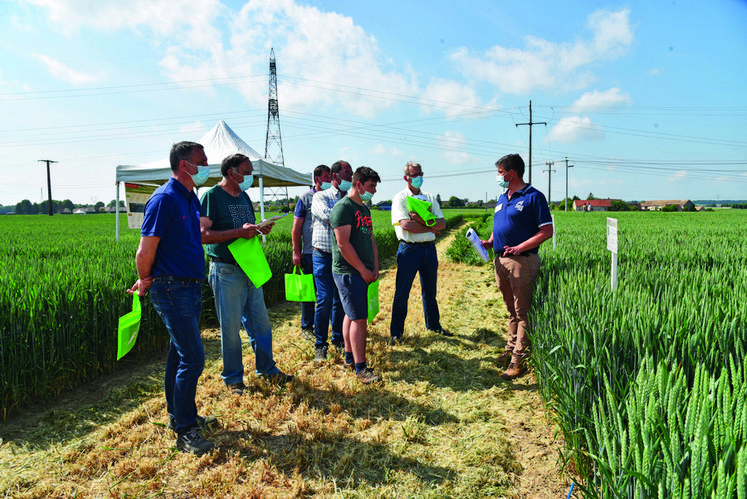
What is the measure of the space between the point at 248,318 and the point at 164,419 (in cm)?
100

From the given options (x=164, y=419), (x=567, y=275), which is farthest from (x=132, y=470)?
(x=567, y=275)

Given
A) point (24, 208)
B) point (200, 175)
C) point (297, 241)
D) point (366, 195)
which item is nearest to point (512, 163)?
point (366, 195)

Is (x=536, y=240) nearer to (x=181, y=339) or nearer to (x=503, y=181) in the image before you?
(x=503, y=181)

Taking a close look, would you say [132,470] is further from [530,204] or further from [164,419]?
[530,204]

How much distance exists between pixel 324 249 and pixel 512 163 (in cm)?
208

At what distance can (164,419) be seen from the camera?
315 centimetres

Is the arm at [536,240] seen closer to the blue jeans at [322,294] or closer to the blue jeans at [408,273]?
the blue jeans at [408,273]

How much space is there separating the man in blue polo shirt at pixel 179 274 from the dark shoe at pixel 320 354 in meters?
1.55

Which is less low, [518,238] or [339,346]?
[518,238]

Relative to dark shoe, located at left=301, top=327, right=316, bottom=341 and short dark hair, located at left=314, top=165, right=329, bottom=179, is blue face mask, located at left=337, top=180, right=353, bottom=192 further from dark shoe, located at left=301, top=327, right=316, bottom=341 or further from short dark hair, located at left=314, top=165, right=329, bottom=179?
dark shoe, located at left=301, top=327, right=316, bottom=341

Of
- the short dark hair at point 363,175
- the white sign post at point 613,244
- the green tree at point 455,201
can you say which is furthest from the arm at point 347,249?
the green tree at point 455,201

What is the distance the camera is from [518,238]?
3838 millimetres

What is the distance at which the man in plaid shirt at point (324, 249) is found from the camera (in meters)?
4.34

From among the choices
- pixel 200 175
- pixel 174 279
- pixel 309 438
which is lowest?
pixel 309 438
